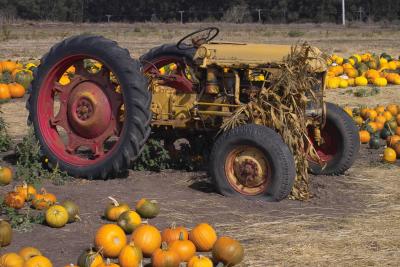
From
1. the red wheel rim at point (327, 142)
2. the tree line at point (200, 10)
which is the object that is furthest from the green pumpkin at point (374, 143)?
the tree line at point (200, 10)

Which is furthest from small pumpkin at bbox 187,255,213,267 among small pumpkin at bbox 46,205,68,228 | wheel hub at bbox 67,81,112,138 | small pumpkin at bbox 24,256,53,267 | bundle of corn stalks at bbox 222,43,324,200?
wheel hub at bbox 67,81,112,138

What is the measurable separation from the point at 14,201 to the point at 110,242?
167cm

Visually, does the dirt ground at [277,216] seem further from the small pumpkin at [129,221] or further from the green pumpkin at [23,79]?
the green pumpkin at [23,79]

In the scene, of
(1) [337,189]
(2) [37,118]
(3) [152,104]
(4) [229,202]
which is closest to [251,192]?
(4) [229,202]

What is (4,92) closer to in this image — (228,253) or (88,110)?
(88,110)

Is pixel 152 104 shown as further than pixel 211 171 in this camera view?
Yes

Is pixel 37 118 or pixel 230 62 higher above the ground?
pixel 230 62

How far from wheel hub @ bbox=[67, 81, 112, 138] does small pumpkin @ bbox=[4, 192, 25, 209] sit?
1929mm

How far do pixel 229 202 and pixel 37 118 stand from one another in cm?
293

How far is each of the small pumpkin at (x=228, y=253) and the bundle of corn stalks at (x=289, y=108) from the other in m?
2.57

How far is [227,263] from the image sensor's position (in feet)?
20.7

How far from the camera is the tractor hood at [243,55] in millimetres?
9211

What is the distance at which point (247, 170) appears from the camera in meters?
8.61

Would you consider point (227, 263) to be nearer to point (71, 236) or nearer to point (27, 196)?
point (71, 236)
